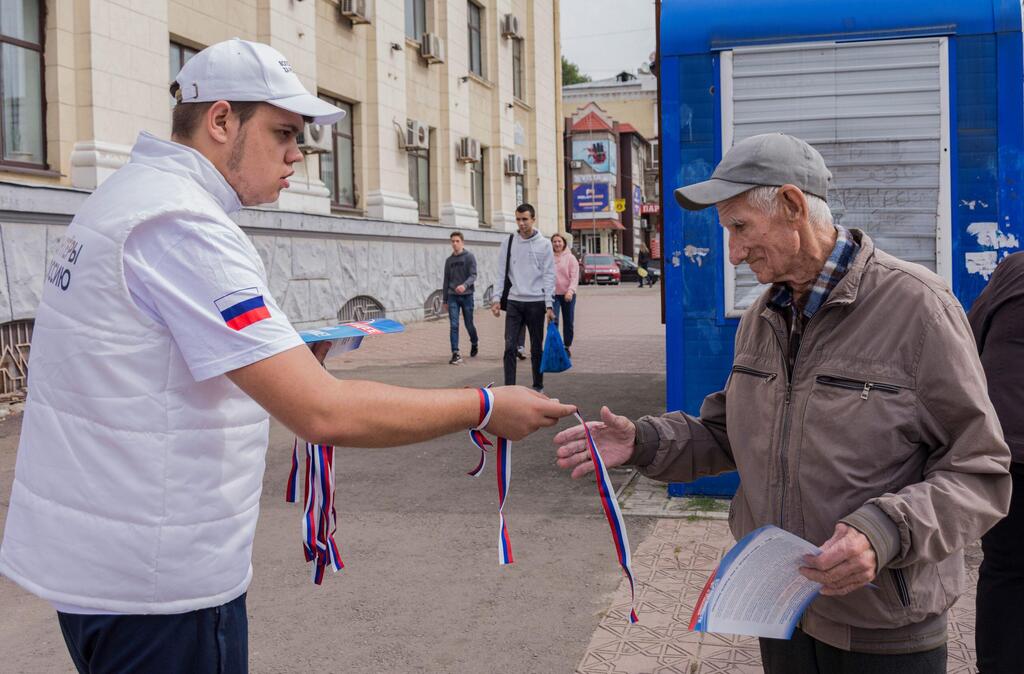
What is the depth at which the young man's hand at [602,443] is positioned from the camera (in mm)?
2633

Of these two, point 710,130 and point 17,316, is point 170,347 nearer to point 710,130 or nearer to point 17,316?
point 710,130

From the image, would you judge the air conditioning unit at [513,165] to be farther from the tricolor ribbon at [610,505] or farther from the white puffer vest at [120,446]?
the white puffer vest at [120,446]

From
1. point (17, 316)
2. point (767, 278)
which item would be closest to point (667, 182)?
point (767, 278)

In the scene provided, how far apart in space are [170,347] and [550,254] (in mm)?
9273

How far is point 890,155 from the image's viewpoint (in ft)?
19.1

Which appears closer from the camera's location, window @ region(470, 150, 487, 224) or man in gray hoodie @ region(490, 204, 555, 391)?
man in gray hoodie @ region(490, 204, 555, 391)

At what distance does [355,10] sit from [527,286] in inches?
424

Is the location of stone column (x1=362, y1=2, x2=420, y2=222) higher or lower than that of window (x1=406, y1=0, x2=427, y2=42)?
lower

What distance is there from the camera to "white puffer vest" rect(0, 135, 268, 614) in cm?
183

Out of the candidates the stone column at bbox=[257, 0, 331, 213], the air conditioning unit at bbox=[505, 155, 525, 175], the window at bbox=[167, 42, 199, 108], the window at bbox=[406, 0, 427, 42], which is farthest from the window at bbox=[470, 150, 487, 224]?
the window at bbox=[167, 42, 199, 108]

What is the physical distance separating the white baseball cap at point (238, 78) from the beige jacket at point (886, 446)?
4.21 feet

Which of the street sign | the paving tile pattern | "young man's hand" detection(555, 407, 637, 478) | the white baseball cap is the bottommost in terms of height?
the paving tile pattern

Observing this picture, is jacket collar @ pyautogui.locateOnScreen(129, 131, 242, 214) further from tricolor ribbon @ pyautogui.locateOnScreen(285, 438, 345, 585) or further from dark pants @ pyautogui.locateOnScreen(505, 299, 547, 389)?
dark pants @ pyautogui.locateOnScreen(505, 299, 547, 389)

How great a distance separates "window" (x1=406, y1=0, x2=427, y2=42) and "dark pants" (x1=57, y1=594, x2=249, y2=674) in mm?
22934
